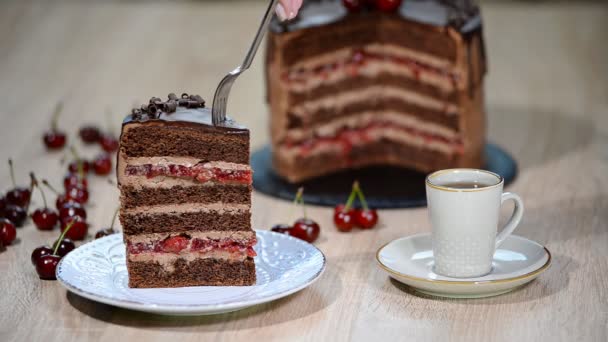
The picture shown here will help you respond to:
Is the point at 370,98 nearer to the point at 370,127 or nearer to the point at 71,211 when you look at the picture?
the point at 370,127

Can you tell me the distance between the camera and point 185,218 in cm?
332

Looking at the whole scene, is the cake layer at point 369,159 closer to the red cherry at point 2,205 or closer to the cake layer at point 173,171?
the red cherry at point 2,205

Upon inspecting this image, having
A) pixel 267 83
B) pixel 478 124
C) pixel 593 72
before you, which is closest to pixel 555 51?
pixel 593 72

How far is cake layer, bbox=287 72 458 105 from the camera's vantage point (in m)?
4.79

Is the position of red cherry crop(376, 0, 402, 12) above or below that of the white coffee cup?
above

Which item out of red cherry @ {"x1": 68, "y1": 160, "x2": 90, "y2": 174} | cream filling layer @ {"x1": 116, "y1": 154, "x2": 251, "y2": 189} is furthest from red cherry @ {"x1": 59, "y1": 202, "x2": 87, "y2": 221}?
cream filling layer @ {"x1": 116, "y1": 154, "x2": 251, "y2": 189}

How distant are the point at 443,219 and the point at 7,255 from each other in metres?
1.71

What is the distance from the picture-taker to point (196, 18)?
7.76 meters

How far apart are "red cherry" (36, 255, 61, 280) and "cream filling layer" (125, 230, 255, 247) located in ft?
1.32

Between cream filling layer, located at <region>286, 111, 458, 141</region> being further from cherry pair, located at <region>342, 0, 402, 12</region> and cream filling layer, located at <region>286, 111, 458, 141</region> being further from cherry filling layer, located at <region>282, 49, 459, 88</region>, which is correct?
cherry pair, located at <region>342, 0, 402, 12</region>

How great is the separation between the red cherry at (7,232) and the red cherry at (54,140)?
1.32 m

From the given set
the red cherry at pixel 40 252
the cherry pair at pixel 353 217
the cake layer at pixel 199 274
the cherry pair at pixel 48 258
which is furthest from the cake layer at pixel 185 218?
the cherry pair at pixel 353 217

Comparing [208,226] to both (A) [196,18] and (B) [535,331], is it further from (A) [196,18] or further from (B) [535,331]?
(A) [196,18]

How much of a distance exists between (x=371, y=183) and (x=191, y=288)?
1579 millimetres
